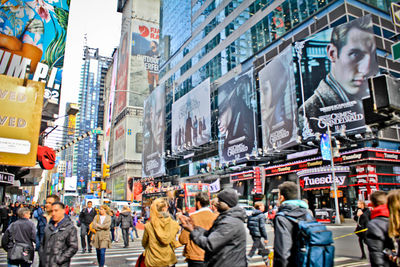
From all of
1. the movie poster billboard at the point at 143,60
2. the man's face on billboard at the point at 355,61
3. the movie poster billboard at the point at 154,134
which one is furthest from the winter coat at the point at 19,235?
the movie poster billboard at the point at 143,60

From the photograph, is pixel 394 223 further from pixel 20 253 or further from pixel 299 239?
pixel 20 253

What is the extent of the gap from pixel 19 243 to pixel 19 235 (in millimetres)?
156

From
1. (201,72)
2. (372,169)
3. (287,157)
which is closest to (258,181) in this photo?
(287,157)

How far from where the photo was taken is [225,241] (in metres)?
3.66

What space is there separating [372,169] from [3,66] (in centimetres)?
3384

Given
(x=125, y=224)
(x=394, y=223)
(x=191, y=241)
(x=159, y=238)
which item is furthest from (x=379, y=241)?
(x=125, y=224)

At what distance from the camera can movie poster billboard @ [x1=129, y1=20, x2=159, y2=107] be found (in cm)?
9664

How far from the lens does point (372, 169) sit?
24578 mm

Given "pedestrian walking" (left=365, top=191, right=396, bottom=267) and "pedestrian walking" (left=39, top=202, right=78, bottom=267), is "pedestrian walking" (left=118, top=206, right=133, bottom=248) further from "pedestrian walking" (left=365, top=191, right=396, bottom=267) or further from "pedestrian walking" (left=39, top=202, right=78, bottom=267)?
"pedestrian walking" (left=365, top=191, right=396, bottom=267)

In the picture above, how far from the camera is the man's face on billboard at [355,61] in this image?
25.4 meters

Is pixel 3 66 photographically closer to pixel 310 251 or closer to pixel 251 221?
pixel 251 221

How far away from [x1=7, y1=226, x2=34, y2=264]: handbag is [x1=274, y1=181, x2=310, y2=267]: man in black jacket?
5066 mm

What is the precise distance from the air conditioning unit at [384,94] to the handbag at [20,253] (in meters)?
6.86

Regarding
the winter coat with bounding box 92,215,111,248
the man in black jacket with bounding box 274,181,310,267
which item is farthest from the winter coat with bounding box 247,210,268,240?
the man in black jacket with bounding box 274,181,310,267
